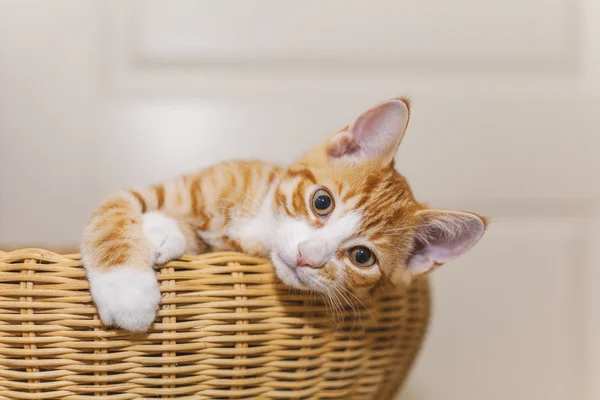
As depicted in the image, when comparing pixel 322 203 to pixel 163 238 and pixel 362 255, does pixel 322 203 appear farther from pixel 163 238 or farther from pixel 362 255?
pixel 163 238

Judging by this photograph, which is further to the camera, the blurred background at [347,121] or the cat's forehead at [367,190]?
the blurred background at [347,121]

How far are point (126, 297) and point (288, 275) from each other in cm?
26

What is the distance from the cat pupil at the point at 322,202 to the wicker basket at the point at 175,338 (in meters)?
0.18

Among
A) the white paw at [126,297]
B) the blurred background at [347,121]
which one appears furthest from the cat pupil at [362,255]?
the blurred background at [347,121]

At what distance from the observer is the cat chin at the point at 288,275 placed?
3.09 feet

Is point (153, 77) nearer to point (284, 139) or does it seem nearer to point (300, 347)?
point (284, 139)

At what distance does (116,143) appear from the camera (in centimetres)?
177

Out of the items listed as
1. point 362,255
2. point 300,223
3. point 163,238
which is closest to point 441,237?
point 362,255

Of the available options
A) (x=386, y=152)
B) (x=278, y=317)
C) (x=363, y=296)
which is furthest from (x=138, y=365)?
(x=386, y=152)

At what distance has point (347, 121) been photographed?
1.76 m

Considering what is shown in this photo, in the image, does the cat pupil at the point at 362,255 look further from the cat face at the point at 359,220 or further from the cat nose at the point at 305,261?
the cat nose at the point at 305,261

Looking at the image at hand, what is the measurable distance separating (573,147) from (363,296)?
113cm

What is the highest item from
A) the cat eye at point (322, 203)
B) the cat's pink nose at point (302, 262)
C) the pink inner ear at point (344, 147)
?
the pink inner ear at point (344, 147)

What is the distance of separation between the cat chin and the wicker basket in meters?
0.01
